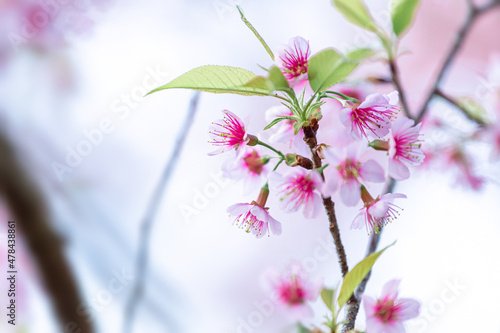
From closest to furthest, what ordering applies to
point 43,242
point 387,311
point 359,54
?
point 359,54
point 387,311
point 43,242

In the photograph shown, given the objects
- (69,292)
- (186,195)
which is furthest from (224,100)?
(69,292)

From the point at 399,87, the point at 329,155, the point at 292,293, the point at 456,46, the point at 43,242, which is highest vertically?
the point at 456,46

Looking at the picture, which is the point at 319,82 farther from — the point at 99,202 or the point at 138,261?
the point at 99,202

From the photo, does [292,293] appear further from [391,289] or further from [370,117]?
[370,117]

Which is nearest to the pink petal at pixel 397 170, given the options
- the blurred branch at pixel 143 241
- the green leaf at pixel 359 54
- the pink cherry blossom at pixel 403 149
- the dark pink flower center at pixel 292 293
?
the pink cherry blossom at pixel 403 149

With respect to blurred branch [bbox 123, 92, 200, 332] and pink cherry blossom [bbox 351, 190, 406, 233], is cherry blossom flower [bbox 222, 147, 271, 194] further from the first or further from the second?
blurred branch [bbox 123, 92, 200, 332]

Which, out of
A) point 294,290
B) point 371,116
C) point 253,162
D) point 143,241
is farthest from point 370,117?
point 143,241
